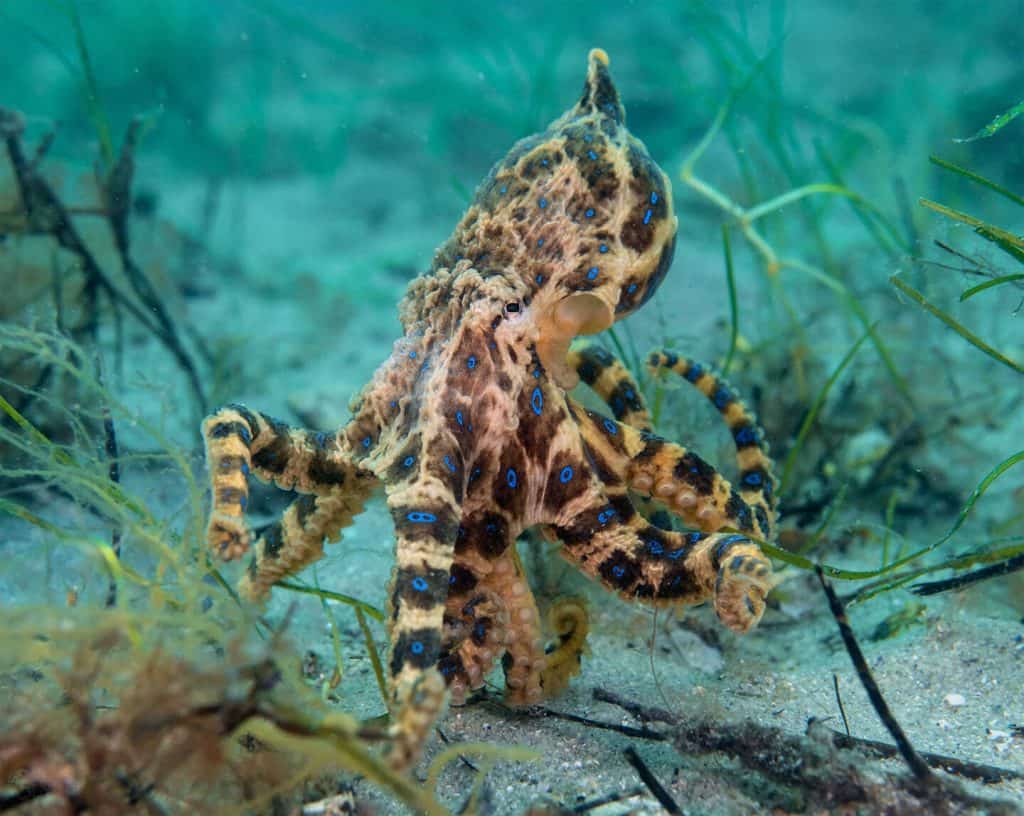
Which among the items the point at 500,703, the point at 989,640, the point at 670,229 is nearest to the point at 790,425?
the point at 989,640

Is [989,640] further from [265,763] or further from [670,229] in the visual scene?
[265,763]

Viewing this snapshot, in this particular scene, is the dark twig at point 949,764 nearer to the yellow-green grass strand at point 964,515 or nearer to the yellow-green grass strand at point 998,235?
the yellow-green grass strand at point 964,515

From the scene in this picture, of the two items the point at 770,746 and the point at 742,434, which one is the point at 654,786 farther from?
the point at 742,434

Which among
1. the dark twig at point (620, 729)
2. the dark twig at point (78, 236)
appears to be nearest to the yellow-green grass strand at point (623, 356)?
the dark twig at point (620, 729)

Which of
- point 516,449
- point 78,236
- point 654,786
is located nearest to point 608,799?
point 654,786

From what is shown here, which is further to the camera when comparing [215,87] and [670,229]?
[215,87]

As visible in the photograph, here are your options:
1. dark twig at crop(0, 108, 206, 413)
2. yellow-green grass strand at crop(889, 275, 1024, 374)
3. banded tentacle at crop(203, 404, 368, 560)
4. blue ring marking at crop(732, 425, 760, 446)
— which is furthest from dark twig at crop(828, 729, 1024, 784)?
dark twig at crop(0, 108, 206, 413)
